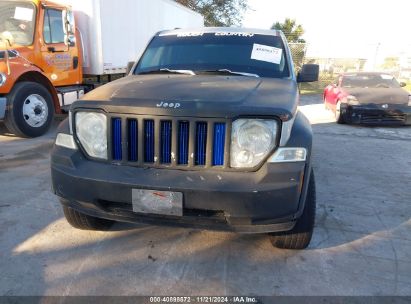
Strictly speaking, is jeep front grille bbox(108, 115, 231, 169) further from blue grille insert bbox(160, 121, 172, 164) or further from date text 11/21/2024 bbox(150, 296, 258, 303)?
date text 11/21/2024 bbox(150, 296, 258, 303)

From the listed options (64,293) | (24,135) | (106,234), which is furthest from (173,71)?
(24,135)

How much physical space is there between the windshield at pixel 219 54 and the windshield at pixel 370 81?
673 centimetres

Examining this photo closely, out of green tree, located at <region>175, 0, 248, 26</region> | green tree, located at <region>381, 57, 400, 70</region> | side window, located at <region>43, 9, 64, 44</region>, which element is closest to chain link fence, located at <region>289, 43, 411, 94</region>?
green tree, located at <region>381, 57, 400, 70</region>

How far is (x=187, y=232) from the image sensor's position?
3.28 meters

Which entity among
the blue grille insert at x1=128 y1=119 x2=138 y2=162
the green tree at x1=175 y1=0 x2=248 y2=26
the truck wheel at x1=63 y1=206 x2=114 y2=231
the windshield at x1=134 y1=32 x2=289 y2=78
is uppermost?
the green tree at x1=175 y1=0 x2=248 y2=26

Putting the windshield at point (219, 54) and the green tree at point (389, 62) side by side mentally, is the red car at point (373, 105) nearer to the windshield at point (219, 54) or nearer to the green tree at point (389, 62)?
the windshield at point (219, 54)

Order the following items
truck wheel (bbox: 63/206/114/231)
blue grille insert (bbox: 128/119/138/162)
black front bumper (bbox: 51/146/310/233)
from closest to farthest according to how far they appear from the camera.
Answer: black front bumper (bbox: 51/146/310/233), blue grille insert (bbox: 128/119/138/162), truck wheel (bbox: 63/206/114/231)

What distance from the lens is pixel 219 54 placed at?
13.0ft

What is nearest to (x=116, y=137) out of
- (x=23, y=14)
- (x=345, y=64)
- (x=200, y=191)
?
(x=200, y=191)

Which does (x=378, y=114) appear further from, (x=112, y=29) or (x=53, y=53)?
(x=53, y=53)

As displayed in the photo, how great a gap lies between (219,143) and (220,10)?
27.3 m

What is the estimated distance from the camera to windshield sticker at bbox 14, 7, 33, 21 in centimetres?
675

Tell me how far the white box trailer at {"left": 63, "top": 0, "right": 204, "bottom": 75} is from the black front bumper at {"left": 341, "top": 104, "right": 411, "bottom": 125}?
5324mm

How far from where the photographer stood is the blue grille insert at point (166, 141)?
255cm
